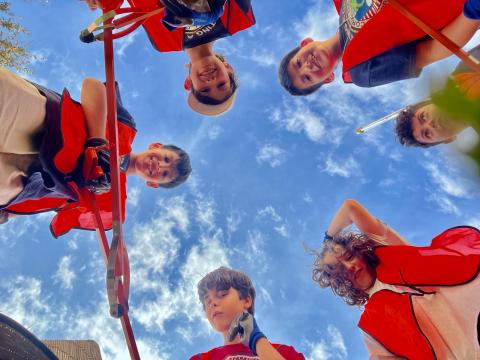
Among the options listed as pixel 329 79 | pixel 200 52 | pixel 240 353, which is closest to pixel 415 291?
pixel 240 353

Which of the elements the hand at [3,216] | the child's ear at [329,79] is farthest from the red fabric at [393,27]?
the hand at [3,216]

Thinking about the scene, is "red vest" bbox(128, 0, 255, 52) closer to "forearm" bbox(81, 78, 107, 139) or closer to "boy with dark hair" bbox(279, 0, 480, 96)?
"boy with dark hair" bbox(279, 0, 480, 96)

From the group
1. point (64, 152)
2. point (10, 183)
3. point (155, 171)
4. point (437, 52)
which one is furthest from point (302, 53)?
point (10, 183)

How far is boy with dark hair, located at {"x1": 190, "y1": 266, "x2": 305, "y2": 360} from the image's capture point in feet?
11.7

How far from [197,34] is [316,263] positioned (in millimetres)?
2993

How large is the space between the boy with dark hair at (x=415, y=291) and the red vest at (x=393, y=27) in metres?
1.69

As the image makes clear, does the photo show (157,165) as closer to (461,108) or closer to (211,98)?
(211,98)

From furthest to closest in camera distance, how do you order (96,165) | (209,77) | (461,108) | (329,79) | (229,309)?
(329,79)
(209,77)
(229,309)
(96,165)
(461,108)

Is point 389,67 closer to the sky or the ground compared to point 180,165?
closer to the ground

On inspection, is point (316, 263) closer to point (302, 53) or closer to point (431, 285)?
point (431, 285)

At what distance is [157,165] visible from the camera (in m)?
4.71

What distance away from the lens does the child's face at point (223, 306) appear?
12.3ft

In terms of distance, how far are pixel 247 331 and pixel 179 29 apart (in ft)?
12.0

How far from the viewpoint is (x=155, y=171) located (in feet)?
15.4
